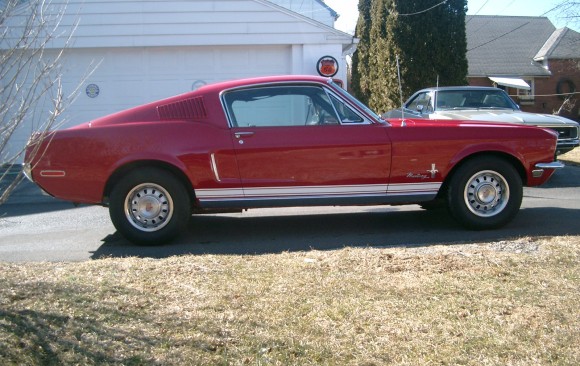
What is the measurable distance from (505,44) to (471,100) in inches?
849

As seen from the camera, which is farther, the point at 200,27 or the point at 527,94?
the point at 527,94

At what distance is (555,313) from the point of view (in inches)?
143

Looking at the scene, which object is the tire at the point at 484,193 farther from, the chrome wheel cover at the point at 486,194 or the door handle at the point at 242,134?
the door handle at the point at 242,134

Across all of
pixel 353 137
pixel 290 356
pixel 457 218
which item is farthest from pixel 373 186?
pixel 290 356

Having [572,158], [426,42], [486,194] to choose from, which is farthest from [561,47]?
[486,194]

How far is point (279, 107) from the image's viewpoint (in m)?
6.04

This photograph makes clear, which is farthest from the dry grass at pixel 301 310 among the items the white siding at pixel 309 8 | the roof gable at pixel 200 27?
the white siding at pixel 309 8

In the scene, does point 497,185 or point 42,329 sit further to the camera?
point 497,185

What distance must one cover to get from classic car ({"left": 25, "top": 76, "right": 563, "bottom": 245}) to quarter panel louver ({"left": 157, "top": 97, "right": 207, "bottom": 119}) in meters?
0.01

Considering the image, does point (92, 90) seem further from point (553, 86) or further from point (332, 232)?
point (553, 86)

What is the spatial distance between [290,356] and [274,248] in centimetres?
254

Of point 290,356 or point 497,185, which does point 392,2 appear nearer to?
point 497,185

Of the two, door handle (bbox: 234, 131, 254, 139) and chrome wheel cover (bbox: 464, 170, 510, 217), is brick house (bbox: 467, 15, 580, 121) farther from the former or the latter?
door handle (bbox: 234, 131, 254, 139)

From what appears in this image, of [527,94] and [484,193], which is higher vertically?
[527,94]
